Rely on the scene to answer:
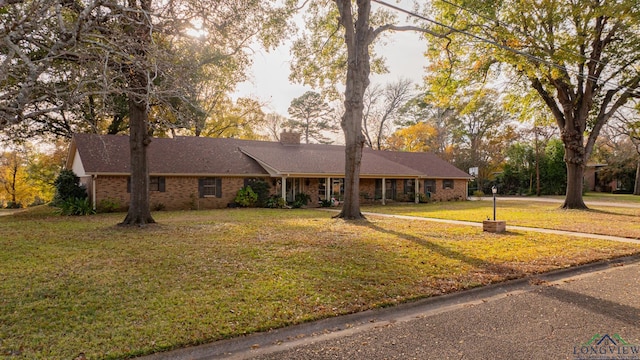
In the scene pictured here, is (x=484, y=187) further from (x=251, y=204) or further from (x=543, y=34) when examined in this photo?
(x=251, y=204)

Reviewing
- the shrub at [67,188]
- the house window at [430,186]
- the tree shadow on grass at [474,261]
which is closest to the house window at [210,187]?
the shrub at [67,188]

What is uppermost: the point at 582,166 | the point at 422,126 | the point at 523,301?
the point at 422,126

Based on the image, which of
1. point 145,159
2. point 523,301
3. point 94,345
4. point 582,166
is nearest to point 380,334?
point 523,301

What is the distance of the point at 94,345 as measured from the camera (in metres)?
3.69

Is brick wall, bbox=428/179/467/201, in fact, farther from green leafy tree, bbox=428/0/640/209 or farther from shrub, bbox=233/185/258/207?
shrub, bbox=233/185/258/207

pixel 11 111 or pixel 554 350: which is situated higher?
pixel 11 111

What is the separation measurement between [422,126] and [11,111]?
40593mm

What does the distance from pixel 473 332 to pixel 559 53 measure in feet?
55.9

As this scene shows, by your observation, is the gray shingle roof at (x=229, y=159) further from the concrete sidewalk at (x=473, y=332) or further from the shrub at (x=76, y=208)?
the concrete sidewalk at (x=473, y=332)

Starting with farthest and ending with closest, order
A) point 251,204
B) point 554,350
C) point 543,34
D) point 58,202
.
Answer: point 251,204 → point 58,202 → point 543,34 → point 554,350

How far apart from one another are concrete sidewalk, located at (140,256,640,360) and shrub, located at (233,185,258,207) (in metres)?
17.0

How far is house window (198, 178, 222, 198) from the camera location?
20781 millimetres

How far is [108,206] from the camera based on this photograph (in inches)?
704

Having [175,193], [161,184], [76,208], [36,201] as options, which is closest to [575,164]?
[175,193]
